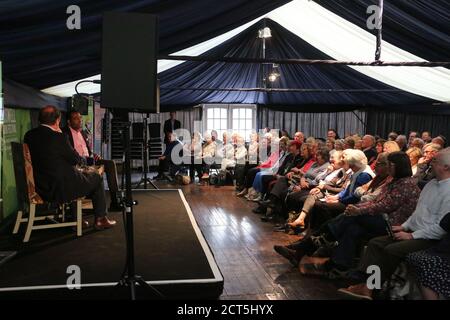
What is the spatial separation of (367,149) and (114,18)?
4.44 m

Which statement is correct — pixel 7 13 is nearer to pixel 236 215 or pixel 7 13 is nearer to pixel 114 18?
pixel 114 18

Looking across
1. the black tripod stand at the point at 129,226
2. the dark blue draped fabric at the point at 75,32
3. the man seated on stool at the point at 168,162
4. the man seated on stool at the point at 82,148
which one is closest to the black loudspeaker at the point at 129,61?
the black tripod stand at the point at 129,226

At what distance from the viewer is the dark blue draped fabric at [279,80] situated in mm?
7457

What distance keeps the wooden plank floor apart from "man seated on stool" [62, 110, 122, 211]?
45.5 inches

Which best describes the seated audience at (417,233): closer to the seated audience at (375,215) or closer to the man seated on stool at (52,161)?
the seated audience at (375,215)

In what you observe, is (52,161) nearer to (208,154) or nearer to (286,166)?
(286,166)

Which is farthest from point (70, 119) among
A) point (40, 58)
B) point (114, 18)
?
point (114, 18)

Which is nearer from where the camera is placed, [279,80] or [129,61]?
[129,61]

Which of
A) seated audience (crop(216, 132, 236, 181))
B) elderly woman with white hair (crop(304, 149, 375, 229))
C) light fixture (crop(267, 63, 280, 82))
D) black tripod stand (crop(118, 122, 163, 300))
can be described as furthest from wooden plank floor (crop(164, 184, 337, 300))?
light fixture (crop(267, 63, 280, 82))

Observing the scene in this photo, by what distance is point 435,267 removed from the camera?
242cm

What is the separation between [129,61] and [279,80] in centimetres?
767

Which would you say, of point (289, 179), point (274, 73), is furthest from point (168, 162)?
point (289, 179)

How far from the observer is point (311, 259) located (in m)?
3.68

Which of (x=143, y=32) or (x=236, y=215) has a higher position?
(x=143, y=32)
